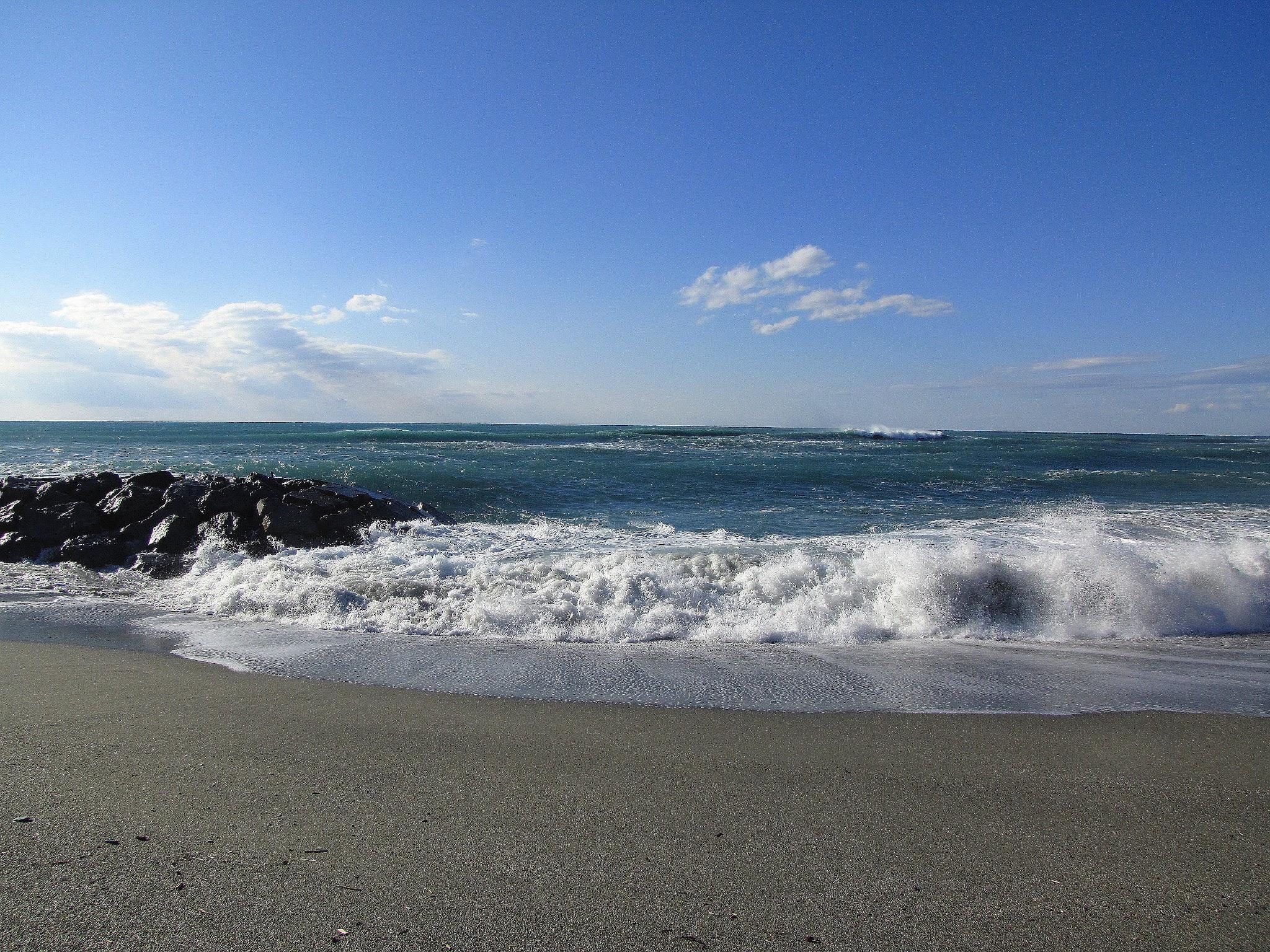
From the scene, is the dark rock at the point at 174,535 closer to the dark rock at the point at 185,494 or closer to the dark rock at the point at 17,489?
the dark rock at the point at 185,494

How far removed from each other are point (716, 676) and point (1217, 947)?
286 centimetres

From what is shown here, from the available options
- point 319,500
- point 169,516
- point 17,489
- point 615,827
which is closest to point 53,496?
point 17,489

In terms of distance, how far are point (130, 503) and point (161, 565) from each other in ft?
7.50

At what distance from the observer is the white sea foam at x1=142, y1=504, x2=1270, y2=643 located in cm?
602

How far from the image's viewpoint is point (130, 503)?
9992 mm

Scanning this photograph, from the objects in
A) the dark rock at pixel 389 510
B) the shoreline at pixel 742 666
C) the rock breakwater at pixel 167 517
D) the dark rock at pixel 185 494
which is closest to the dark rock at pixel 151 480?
the rock breakwater at pixel 167 517

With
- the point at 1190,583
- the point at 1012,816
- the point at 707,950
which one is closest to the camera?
the point at 707,950

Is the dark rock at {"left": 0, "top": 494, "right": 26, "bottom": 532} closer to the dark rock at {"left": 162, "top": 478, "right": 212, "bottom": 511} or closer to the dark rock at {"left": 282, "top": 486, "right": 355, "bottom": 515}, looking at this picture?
the dark rock at {"left": 162, "top": 478, "right": 212, "bottom": 511}

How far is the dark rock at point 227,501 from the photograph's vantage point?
9.71 metres

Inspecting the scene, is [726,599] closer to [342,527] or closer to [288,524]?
[342,527]

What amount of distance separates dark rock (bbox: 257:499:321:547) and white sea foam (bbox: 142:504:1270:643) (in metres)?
0.83

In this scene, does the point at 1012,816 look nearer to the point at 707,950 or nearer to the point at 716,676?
the point at 707,950

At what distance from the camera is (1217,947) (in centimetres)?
191

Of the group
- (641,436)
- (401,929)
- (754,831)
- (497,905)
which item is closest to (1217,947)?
(754,831)
